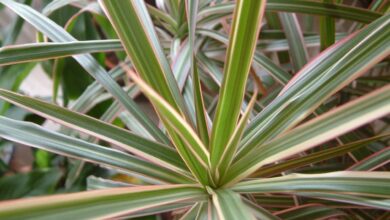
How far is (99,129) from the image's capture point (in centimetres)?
46

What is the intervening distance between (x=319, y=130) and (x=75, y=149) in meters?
0.28

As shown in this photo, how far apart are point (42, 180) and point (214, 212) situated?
2.38 ft

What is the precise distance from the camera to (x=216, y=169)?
0.41m

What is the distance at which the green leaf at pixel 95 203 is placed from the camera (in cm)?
27

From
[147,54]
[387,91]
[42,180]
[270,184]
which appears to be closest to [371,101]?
[387,91]

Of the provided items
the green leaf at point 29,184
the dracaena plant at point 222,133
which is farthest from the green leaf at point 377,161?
the green leaf at point 29,184

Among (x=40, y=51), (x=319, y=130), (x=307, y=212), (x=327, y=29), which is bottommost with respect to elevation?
(x=307, y=212)

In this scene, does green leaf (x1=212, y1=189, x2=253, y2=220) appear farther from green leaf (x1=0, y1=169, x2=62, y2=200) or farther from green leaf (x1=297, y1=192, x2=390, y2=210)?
green leaf (x1=0, y1=169, x2=62, y2=200)

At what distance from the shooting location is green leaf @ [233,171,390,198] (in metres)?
0.38

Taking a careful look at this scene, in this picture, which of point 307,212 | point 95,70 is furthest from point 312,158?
point 95,70

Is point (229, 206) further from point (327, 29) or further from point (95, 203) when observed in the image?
point (327, 29)

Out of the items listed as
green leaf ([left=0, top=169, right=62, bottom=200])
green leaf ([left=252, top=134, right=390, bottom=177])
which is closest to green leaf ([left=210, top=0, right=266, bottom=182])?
green leaf ([left=252, top=134, right=390, bottom=177])

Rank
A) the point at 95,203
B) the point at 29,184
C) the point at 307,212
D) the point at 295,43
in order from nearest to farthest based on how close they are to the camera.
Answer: the point at 95,203 < the point at 307,212 < the point at 295,43 < the point at 29,184

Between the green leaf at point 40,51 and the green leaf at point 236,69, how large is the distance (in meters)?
0.30
